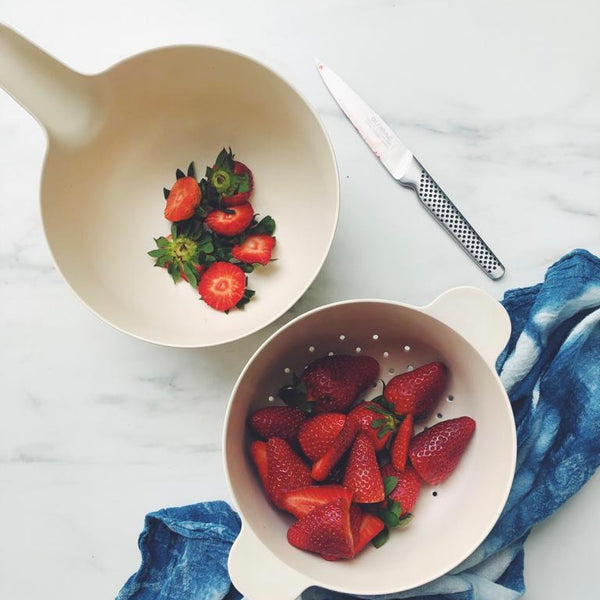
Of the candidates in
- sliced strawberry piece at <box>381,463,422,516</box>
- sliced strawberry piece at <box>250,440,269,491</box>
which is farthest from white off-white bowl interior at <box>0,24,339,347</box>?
sliced strawberry piece at <box>381,463,422,516</box>

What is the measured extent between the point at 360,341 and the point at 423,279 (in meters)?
0.11

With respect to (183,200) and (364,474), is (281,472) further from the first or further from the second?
(183,200)

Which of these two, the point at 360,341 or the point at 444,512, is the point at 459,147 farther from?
the point at 444,512

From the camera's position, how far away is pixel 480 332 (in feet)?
2.43

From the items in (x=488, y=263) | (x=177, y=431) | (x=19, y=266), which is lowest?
(x=177, y=431)

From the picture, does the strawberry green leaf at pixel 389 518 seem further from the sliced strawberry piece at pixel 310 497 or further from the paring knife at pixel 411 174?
the paring knife at pixel 411 174

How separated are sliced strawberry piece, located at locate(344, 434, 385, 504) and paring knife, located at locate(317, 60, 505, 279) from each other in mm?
257

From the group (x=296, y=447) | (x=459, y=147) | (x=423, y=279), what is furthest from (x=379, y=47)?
(x=296, y=447)

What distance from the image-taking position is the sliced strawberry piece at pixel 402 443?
81 centimetres

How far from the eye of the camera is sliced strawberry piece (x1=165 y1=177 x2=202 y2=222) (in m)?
0.88

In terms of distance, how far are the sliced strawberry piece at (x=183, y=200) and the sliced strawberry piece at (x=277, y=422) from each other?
25 cm

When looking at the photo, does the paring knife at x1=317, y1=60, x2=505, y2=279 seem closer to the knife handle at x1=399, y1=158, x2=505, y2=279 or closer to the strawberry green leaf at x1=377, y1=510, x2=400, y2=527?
the knife handle at x1=399, y1=158, x2=505, y2=279

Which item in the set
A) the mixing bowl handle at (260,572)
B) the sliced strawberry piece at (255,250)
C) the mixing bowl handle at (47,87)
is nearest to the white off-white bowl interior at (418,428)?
the mixing bowl handle at (260,572)

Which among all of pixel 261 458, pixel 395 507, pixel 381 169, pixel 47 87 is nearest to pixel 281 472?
pixel 261 458
